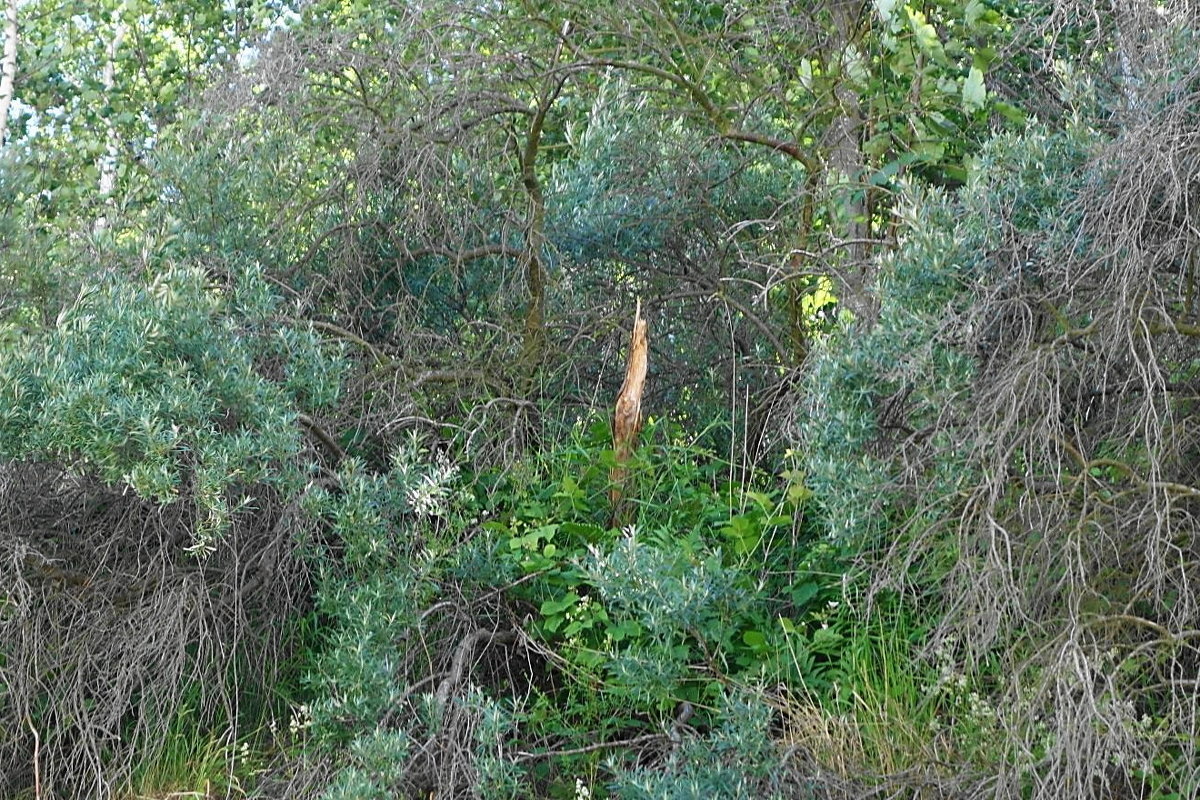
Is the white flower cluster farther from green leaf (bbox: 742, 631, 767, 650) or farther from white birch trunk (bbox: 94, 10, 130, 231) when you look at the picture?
white birch trunk (bbox: 94, 10, 130, 231)

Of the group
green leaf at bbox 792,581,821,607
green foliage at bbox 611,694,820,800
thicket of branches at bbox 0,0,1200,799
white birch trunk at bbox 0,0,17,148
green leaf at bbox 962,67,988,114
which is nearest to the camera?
thicket of branches at bbox 0,0,1200,799

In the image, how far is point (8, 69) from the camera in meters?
10.8

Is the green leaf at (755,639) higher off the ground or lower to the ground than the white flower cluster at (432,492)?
lower

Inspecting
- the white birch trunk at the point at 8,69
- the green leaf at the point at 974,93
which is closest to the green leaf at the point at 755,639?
the green leaf at the point at 974,93

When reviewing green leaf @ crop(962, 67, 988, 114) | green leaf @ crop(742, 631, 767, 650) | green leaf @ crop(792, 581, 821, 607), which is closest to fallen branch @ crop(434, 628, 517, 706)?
green leaf @ crop(742, 631, 767, 650)

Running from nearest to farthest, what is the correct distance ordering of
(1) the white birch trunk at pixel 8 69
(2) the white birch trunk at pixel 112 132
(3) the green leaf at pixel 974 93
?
(3) the green leaf at pixel 974 93
(2) the white birch trunk at pixel 112 132
(1) the white birch trunk at pixel 8 69

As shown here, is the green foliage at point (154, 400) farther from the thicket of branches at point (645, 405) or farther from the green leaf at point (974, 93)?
the green leaf at point (974, 93)

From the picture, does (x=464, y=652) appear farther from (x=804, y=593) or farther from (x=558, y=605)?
(x=804, y=593)

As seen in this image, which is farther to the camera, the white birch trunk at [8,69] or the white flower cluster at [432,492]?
the white birch trunk at [8,69]

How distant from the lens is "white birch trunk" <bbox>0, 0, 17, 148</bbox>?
10.7 meters

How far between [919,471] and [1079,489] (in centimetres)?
52

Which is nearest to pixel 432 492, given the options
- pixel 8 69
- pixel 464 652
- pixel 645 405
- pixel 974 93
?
pixel 464 652

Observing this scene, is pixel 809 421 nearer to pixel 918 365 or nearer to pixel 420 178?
pixel 918 365

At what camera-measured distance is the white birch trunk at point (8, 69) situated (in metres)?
10.7
